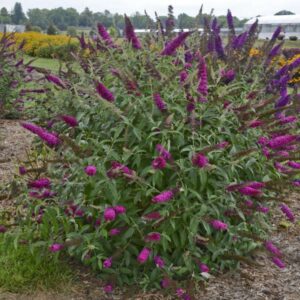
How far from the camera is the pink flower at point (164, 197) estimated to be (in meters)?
2.92

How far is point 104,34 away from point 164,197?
135 cm

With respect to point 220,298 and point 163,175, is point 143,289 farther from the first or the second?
point 163,175

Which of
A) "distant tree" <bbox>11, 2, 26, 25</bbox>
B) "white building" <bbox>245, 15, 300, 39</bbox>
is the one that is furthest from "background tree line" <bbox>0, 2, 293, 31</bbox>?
"white building" <bbox>245, 15, 300, 39</bbox>

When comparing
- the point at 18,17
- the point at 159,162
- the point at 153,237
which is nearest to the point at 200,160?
the point at 159,162

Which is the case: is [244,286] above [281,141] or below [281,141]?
below

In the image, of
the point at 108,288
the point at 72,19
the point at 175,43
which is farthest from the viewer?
the point at 72,19

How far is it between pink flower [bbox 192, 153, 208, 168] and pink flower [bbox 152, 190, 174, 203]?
0.67 feet

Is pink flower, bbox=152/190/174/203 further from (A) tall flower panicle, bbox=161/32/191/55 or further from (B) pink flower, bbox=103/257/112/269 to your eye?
(A) tall flower panicle, bbox=161/32/191/55

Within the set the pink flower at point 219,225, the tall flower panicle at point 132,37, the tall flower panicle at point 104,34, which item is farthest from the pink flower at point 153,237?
the tall flower panicle at point 104,34

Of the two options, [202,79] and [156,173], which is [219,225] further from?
[202,79]

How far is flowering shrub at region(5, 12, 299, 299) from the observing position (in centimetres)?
316

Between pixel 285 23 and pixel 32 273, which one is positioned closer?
pixel 32 273

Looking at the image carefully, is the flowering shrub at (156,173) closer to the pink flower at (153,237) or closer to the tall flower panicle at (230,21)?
the pink flower at (153,237)

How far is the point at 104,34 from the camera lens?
12.4ft
